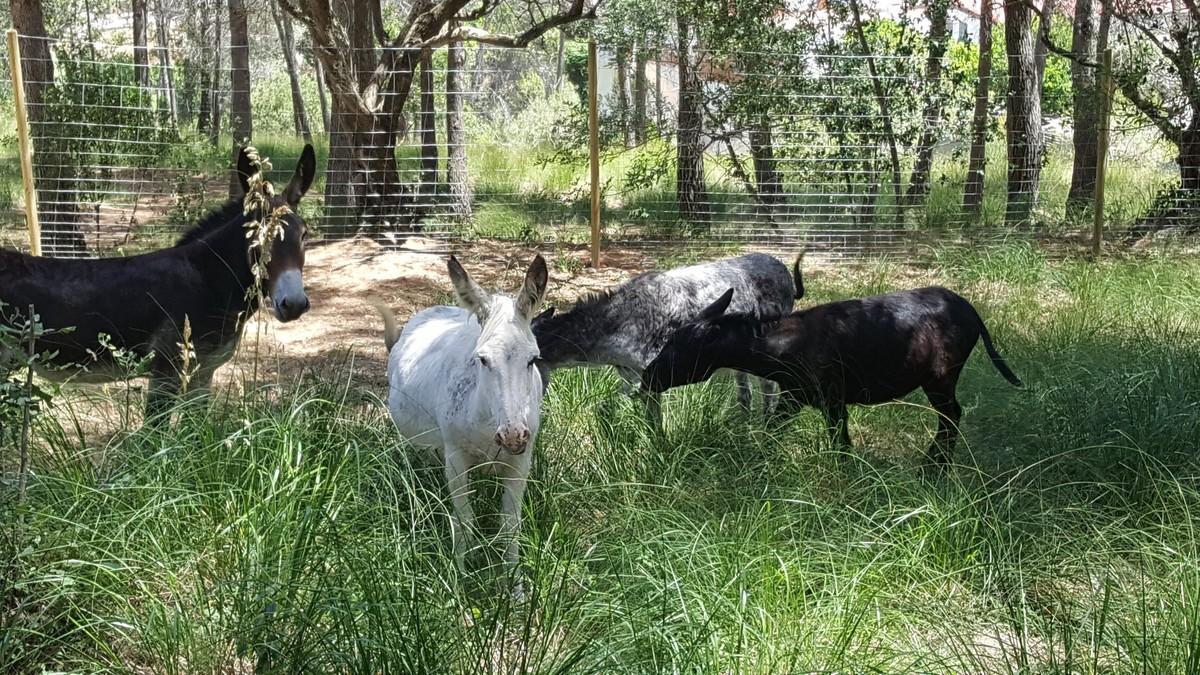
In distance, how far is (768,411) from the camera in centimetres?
619

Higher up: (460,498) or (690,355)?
(690,355)

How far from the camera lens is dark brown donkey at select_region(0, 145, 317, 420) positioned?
563cm

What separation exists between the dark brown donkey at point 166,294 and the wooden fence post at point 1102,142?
9006mm

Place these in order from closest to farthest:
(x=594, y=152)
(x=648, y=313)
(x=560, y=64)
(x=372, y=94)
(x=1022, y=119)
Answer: (x=648, y=313) < (x=594, y=152) < (x=372, y=94) < (x=1022, y=119) < (x=560, y=64)

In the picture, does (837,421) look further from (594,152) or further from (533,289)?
(594,152)

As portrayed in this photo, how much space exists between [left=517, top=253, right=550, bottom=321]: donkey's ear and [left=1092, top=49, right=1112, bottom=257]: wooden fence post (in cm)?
916

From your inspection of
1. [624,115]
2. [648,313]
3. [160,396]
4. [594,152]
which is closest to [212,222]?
[160,396]

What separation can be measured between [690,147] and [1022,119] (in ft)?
12.9

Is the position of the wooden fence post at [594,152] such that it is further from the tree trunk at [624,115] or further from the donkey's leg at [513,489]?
the donkey's leg at [513,489]

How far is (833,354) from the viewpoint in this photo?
605cm

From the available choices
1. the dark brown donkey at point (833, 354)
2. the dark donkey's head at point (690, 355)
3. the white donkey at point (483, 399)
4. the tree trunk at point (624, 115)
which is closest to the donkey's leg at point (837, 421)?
the dark brown donkey at point (833, 354)

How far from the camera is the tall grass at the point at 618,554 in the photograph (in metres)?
3.33

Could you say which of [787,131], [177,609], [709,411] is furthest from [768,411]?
[787,131]

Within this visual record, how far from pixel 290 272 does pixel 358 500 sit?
2.07m
